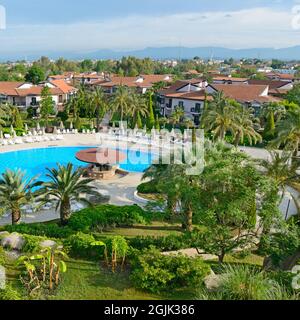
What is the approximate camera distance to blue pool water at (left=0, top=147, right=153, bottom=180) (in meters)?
31.1

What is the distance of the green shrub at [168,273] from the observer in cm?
1120

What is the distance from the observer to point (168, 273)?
37.2 feet

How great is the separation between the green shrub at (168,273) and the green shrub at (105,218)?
18.0 ft

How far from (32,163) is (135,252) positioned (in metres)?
21.8

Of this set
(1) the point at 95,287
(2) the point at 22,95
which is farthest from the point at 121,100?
(1) the point at 95,287

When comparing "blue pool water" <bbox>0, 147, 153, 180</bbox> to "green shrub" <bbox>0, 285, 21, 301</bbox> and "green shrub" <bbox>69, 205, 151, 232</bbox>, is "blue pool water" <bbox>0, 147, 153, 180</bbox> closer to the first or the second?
"green shrub" <bbox>69, 205, 151, 232</bbox>

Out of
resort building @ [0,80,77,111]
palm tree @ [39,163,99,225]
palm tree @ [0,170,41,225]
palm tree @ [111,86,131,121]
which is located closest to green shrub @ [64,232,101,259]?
palm tree @ [39,163,99,225]

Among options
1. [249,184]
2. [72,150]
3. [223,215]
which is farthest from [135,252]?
[72,150]

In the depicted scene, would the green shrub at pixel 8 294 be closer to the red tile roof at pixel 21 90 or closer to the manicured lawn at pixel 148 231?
the manicured lawn at pixel 148 231

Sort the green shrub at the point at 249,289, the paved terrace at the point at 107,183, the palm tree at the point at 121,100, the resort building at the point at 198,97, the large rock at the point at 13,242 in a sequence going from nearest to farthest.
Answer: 1. the green shrub at the point at 249,289
2. the large rock at the point at 13,242
3. the paved terrace at the point at 107,183
4. the palm tree at the point at 121,100
5. the resort building at the point at 198,97

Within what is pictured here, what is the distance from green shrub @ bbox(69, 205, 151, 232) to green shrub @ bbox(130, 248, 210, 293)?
18.0 ft

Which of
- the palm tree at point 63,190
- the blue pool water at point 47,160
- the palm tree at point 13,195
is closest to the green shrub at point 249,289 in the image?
the palm tree at point 63,190

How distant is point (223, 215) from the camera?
11.8m

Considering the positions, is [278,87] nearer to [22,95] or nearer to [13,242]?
[22,95]
